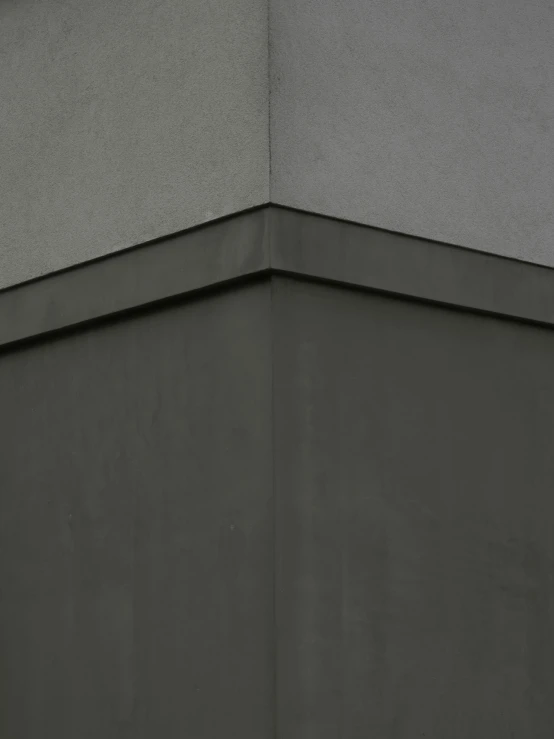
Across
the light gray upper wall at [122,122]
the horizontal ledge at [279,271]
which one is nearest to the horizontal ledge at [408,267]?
the horizontal ledge at [279,271]

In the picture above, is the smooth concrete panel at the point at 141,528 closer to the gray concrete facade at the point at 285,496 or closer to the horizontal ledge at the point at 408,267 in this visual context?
the gray concrete facade at the point at 285,496

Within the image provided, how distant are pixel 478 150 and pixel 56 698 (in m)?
4.06

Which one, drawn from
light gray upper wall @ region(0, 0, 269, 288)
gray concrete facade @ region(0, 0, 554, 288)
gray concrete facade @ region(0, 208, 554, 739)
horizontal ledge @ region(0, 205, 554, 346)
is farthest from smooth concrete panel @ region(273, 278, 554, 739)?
light gray upper wall @ region(0, 0, 269, 288)

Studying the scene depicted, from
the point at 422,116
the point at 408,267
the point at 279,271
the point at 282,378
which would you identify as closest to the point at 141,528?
the point at 282,378

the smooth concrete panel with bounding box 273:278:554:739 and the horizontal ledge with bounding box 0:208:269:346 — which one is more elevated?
the horizontal ledge with bounding box 0:208:269:346

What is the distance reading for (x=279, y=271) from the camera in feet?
21.2

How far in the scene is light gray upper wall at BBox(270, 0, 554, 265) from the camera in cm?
673

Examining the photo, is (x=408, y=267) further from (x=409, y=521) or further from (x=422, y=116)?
(x=409, y=521)

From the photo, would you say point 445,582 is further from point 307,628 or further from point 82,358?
point 82,358

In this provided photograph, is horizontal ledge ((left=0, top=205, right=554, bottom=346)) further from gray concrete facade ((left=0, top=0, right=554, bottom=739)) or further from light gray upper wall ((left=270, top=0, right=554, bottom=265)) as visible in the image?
light gray upper wall ((left=270, top=0, right=554, bottom=265))

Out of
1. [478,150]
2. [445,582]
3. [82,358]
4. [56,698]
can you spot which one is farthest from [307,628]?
[478,150]

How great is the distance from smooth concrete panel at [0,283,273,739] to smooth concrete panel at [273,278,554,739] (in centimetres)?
19

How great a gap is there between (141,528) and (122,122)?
2417 millimetres

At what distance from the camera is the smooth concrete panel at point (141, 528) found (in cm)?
632
